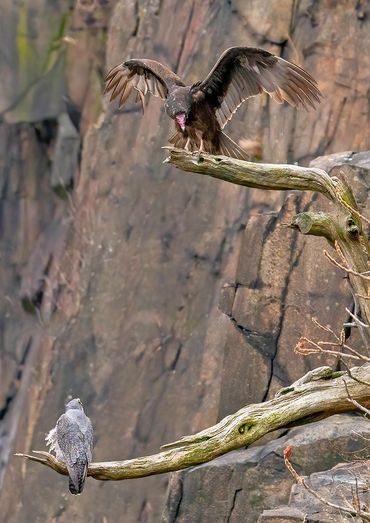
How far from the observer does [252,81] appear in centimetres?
1167

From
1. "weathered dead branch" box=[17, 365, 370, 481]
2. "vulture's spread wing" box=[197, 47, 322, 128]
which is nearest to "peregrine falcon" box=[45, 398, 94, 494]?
"weathered dead branch" box=[17, 365, 370, 481]

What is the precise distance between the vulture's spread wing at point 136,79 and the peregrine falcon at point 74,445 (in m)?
3.17

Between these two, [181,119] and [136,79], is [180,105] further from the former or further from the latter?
[136,79]

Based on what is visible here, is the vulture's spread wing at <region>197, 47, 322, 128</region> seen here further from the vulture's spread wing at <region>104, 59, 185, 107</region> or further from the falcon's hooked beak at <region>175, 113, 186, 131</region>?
the vulture's spread wing at <region>104, 59, 185, 107</region>

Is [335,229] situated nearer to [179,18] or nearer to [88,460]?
[88,460]

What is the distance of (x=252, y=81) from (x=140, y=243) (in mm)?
7143

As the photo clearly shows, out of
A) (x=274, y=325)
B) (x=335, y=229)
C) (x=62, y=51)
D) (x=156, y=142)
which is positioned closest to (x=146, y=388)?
(x=156, y=142)

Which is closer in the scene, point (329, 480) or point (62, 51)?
point (329, 480)

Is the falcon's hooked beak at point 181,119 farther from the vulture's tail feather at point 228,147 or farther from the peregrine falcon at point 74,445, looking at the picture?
the peregrine falcon at point 74,445

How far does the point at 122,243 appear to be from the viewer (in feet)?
61.6

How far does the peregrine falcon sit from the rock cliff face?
365 cm

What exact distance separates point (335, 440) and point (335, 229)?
3.04 m

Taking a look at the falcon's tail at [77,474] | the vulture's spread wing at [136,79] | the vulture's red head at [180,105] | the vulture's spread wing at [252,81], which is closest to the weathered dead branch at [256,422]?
the falcon's tail at [77,474]

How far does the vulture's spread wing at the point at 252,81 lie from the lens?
36.7ft
